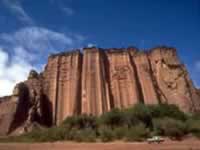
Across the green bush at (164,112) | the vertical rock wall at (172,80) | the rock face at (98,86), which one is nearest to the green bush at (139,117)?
the green bush at (164,112)

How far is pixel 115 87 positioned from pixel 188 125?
20.2 meters

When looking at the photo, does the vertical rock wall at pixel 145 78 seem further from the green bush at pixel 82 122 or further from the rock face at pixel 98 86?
the green bush at pixel 82 122

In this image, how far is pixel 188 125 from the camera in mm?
24328

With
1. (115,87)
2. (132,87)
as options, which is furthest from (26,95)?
(132,87)

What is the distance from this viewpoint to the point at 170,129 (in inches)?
878

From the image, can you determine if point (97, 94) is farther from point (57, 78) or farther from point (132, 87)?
point (57, 78)

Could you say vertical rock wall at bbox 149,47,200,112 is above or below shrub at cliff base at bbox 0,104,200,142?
above

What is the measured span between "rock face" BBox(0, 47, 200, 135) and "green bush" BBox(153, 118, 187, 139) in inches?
629

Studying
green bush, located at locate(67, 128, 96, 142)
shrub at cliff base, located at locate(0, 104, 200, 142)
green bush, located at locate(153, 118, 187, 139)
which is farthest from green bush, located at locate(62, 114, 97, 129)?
green bush, located at locate(153, 118, 187, 139)

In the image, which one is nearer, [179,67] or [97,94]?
[97,94]

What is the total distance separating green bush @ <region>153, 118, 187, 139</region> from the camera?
22.2 meters

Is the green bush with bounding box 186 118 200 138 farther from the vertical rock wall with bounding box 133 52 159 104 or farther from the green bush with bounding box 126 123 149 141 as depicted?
the vertical rock wall with bounding box 133 52 159 104

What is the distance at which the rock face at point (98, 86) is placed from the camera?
128 feet

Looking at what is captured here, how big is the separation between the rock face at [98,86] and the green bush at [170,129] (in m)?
16.0
